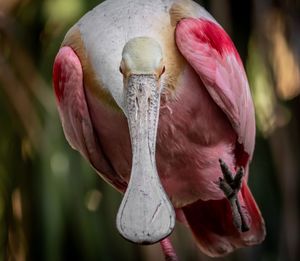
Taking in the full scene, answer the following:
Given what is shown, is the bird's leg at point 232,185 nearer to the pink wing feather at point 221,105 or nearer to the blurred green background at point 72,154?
the pink wing feather at point 221,105

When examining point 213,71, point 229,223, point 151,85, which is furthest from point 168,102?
point 229,223

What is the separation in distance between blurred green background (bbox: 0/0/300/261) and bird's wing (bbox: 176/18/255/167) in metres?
1.05

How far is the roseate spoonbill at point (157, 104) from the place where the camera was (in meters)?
2.29

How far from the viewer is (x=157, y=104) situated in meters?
2.32

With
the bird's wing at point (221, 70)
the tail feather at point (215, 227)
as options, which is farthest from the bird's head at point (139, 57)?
the tail feather at point (215, 227)

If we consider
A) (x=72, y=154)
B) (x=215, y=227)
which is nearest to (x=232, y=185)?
(x=215, y=227)

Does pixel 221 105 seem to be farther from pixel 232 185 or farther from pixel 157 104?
pixel 157 104

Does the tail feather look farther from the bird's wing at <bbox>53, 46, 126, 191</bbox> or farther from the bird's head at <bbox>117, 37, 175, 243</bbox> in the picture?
the bird's head at <bbox>117, 37, 175, 243</bbox>

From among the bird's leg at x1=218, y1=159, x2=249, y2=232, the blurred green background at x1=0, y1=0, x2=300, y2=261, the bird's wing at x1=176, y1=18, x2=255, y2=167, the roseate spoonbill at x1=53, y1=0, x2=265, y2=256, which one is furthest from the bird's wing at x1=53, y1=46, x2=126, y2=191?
the blurred green background at x1=0, y1=0, x2=300, y2=261

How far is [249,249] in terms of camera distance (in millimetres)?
4043

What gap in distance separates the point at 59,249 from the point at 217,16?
97cm

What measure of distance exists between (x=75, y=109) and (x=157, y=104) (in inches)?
15.2

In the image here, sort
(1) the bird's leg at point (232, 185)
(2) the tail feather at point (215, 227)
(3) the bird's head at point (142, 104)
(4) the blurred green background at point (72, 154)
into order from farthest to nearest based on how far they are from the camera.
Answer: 1. (4) the blurred green background at point (72, 154)
2. (2) the tail feather at point (215, 227)
3. (1) the bird's leg at point (232, 185)
4. (3) the bird's head at point (142, 104)

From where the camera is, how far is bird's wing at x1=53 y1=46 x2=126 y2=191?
8.56ft
